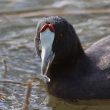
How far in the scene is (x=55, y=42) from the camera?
7.02 metres

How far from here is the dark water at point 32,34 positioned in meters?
7.20

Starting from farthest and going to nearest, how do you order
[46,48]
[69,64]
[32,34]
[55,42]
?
[32,34] → [69,64] → [55,42] → [46,48]

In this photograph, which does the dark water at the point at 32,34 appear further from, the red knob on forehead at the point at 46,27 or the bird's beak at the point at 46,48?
the red knob on forehead at the point at 46,27

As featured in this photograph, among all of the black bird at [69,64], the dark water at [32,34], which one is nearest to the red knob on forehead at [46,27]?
the black bird at [69,64]

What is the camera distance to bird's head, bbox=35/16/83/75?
22.5 feet

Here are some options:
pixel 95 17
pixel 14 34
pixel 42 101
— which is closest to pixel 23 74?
pixel 42 101

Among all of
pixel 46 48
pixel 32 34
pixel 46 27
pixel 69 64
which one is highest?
pixel 46 27

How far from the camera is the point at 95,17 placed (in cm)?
975

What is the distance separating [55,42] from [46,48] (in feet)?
0.66

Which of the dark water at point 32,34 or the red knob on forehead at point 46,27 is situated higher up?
the red knob on forehead at point 46,27

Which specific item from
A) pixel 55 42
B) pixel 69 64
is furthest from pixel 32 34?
pixel 55 42

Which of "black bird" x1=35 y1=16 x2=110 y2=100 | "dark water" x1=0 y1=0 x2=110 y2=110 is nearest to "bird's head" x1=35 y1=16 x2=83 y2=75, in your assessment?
"black bird" x1=35 y1=16 x2=110 y2=100

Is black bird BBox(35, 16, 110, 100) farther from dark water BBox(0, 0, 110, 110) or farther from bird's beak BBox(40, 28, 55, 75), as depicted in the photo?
dark water BBox(0, 0, 110, 110)

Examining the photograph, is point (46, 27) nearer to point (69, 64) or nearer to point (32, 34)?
point (69, 64)
